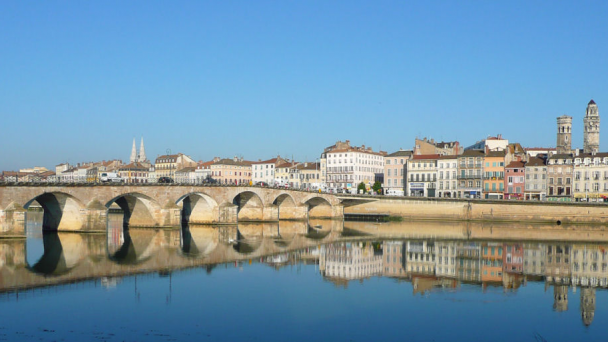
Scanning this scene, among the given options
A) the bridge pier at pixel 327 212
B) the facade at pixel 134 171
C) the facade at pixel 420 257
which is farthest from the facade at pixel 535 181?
the facade at pixel 134 171

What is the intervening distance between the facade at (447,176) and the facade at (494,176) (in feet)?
13.1

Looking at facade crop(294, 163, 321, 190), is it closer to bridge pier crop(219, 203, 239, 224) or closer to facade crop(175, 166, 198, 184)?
facade crop(175, 166, 198, 184)

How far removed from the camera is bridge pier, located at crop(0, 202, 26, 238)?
41.0 meters

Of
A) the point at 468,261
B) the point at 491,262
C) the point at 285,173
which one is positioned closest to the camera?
the point at 491,262

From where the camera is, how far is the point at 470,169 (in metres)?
75.2

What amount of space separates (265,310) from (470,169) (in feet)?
189

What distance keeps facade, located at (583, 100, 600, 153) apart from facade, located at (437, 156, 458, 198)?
40558 millimetres

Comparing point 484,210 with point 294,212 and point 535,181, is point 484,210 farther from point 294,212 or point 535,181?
point 294,212

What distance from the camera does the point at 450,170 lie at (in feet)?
252

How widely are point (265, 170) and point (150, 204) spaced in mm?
51910

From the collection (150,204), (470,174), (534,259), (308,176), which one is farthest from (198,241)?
(308,176)

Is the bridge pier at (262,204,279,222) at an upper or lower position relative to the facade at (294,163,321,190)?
lower

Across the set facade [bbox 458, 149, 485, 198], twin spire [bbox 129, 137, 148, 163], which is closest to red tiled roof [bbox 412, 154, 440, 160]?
facade [bbox 458, 149, 485, 198]

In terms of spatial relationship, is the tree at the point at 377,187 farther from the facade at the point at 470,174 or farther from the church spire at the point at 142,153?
the church spire at the point at 142,153
